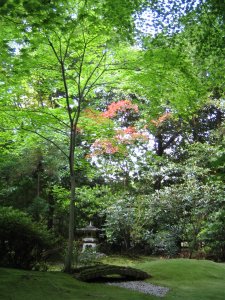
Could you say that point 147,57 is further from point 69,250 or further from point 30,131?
point 69,250

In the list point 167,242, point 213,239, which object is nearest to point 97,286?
point 167,242

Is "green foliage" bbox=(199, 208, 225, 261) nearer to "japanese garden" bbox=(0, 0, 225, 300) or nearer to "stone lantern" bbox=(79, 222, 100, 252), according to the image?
"japanese garden" bbox=(0, 0, 225, 300)

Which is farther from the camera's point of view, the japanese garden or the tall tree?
the japanese garden

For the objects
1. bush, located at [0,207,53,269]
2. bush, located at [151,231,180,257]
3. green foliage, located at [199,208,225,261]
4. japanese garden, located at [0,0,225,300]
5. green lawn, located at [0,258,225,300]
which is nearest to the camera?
green lawn, located at [0,258,225,300]

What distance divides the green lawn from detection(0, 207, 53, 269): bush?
74 centimetres

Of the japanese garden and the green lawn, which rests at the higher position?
the japanese garden

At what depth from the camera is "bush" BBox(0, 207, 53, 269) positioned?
21.7 ft

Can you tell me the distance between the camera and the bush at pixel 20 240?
21.7 ft

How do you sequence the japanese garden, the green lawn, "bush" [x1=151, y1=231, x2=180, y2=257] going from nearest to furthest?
1. the green lawn
2. the japanese garden
3. "bush" [x1=151, y1=231, x2=180, y2=257]

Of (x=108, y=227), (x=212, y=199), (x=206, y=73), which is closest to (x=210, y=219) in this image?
(x=212, y=199)

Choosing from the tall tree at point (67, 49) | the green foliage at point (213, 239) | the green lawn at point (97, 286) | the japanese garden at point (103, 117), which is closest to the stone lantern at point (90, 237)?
the japanese garden at point (103, 117)

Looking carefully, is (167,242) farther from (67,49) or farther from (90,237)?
(67,49)

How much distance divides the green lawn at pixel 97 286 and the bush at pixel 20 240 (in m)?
0.74

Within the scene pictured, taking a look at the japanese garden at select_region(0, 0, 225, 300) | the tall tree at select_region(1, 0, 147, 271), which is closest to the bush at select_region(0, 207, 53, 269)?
the japanese garden at select_region(0, 0, 225, 300)
